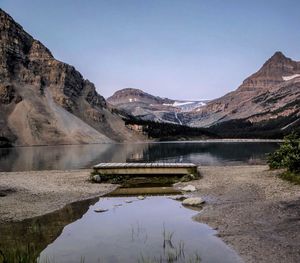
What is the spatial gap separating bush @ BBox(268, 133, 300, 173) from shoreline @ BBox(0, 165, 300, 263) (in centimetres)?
140

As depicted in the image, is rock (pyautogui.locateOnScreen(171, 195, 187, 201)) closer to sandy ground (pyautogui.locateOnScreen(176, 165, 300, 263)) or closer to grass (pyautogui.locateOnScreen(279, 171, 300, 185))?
sandy ground (pyautogui.locateOnScreen(176, 165, 300, 263))

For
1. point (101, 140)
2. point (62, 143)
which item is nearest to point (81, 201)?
point (62, 143)

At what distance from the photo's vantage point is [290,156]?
30125 millimetres

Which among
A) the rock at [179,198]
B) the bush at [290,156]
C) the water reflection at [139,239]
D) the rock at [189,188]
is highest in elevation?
the bush at [290,156]

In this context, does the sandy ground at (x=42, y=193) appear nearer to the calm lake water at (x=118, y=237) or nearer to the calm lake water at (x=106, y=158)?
the calm lake water at (x=118, y=237)

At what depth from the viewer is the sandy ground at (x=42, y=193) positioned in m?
21.2

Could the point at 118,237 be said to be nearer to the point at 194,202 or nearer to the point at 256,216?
the point at 256,216

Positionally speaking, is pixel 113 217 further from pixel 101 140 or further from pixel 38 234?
pixel 101 140

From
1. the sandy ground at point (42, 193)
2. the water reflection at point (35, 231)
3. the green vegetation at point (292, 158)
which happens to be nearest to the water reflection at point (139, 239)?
the water reflection at point (35, 231)

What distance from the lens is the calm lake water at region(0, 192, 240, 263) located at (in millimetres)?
13297

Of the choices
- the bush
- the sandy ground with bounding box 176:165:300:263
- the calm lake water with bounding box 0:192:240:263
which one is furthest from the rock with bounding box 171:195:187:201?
the bush

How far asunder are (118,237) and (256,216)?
A: 21.7 feet

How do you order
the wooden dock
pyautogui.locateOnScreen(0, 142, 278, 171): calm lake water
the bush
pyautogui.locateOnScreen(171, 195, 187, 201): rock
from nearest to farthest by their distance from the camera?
1. pyautogui.locateOnScreen(171, 195, 187, 201): rock
2. the bush
3. the wooden dock
4. pyautogui.locateOnScreen(0, 142, 278, 171): calm lake water

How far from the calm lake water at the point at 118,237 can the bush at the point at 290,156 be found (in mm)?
11182
